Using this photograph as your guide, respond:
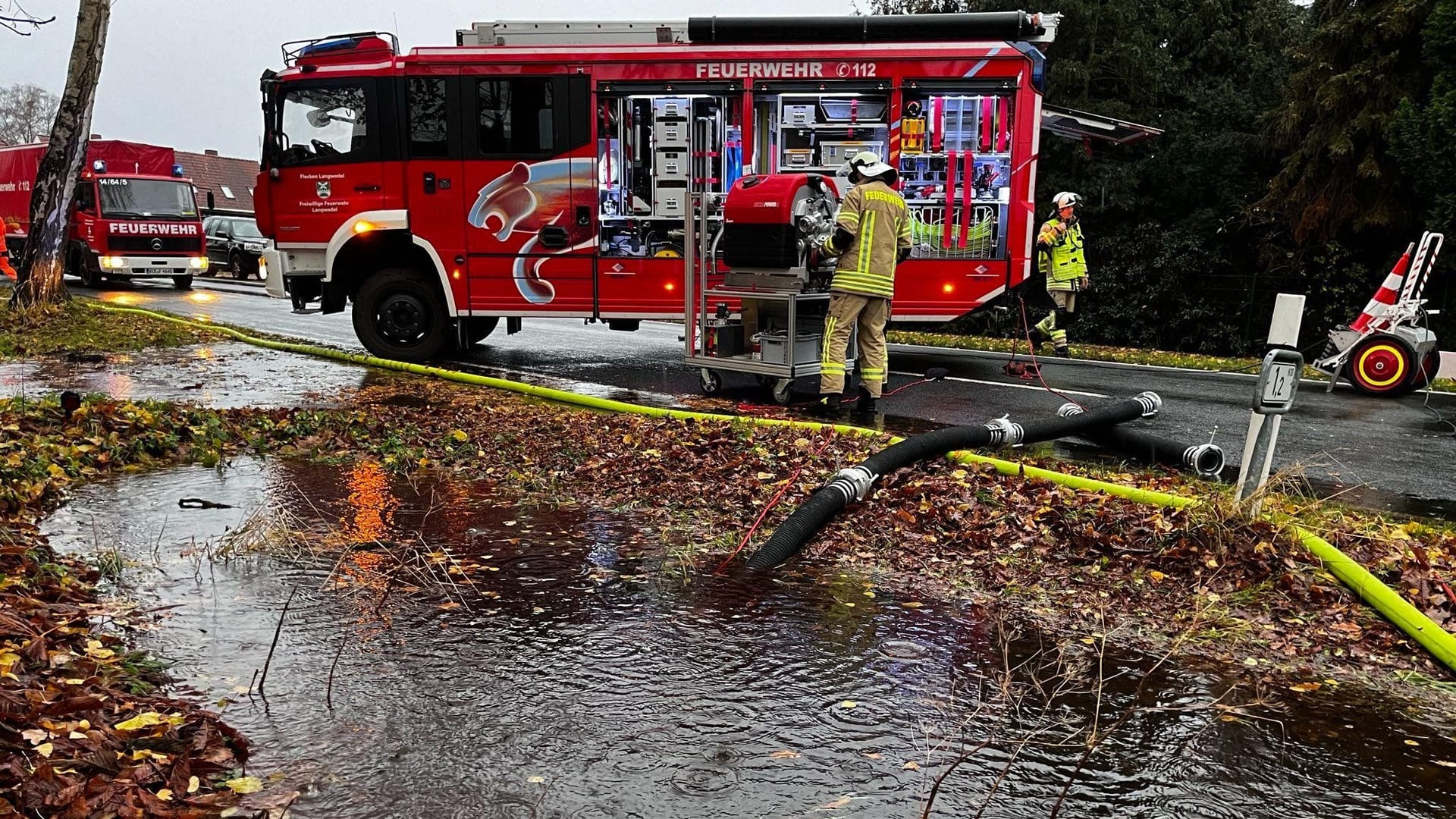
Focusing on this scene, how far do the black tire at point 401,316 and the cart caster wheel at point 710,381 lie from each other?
10.9 feet

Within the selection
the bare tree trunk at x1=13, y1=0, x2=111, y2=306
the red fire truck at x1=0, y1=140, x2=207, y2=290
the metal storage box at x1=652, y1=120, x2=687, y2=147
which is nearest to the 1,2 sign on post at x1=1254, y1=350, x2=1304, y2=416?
the metal storage box at x1=652, y1=120, x2=687, y2=147

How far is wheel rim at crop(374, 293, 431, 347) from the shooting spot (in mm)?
10898

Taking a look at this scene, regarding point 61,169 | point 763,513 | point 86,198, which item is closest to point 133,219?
point 86,198

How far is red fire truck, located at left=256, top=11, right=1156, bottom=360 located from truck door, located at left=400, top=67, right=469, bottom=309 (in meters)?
0.02

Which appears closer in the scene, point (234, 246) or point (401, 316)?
point (401, 316)

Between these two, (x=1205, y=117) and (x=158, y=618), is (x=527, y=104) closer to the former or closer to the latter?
(x=158, y=618)

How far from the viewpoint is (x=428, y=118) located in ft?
33.9

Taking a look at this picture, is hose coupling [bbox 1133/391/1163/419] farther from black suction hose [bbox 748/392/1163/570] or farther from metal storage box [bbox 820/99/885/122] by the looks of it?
metal storage box [bbox 820/99/885/122]

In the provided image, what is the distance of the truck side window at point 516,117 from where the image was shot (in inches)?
401

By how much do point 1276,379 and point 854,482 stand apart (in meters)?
1.89

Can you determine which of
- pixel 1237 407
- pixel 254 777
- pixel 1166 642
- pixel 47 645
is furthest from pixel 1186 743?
pixel 1237 407

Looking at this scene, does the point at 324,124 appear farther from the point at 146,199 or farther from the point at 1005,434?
the point at 146,199

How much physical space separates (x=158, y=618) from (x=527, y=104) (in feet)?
24.6

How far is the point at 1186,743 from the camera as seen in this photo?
301cm
